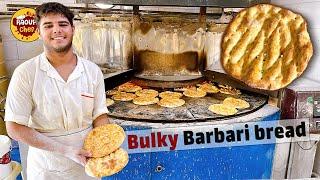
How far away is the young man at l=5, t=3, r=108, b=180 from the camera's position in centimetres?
140

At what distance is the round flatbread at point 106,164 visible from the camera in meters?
1.45

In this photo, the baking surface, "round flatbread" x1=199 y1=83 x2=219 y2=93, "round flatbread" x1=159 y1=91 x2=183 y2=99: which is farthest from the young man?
"round flatbread" x1=199 y1=83 x2=219 y2=93

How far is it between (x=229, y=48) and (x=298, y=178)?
1342 millimetres

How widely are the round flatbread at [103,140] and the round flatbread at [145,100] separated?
0.66 meters

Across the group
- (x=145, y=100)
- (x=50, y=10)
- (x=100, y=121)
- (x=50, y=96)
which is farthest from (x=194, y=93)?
(x=50, y=10)

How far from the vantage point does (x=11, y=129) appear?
1463 mm

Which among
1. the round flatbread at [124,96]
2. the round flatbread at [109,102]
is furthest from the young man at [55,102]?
the round flatbread at [124,96]

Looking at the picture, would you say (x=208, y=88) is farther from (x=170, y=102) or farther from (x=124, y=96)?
(x=124, y=96)

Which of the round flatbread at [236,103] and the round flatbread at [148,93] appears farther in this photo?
the round flatbread at [148,93]

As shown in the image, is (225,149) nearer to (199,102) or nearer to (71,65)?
(199,102)

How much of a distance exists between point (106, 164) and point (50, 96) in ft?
1.55

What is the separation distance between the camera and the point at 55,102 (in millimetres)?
1496

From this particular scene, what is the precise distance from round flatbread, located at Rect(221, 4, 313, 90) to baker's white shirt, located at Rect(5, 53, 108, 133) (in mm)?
1072

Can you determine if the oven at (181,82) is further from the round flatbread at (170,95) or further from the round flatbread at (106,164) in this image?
the round flatbread at (106,164)
